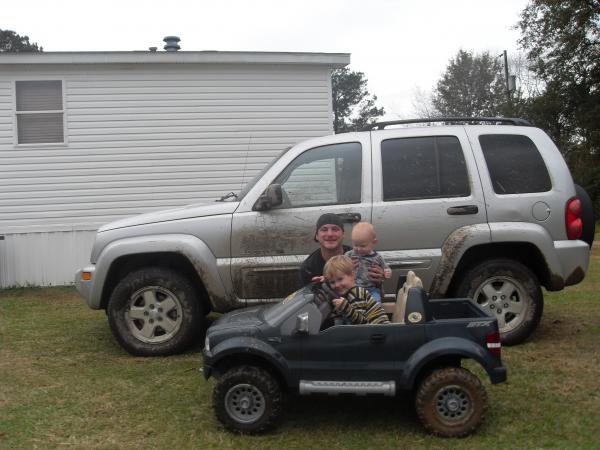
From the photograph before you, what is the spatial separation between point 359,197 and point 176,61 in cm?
693

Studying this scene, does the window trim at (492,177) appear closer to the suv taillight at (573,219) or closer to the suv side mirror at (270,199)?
the suv taillight at (573,219)

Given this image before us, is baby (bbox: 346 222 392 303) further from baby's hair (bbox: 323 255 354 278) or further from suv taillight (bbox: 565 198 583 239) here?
suv taillight (bbox: 565 198 583 239)

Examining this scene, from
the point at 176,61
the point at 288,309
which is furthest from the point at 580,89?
the point at 288,309

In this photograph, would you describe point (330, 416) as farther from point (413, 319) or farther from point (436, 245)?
point (436, 245)

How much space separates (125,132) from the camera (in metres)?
11.6

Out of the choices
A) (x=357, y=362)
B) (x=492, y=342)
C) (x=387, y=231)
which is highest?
(x=387, y=231)

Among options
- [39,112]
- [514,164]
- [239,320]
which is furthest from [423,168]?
[39,112]

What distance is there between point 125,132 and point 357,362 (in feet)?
28.6

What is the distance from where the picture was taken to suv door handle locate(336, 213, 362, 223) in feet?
18.1

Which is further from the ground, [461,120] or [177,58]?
[177,58]

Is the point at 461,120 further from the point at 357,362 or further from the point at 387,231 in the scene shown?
the point at 357,362

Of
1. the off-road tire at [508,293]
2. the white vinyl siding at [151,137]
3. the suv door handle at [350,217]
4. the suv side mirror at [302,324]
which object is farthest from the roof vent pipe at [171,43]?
the suv side mirror at [302,324]

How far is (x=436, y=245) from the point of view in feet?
18.3

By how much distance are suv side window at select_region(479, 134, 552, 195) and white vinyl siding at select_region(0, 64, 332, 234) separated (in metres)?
6.51
